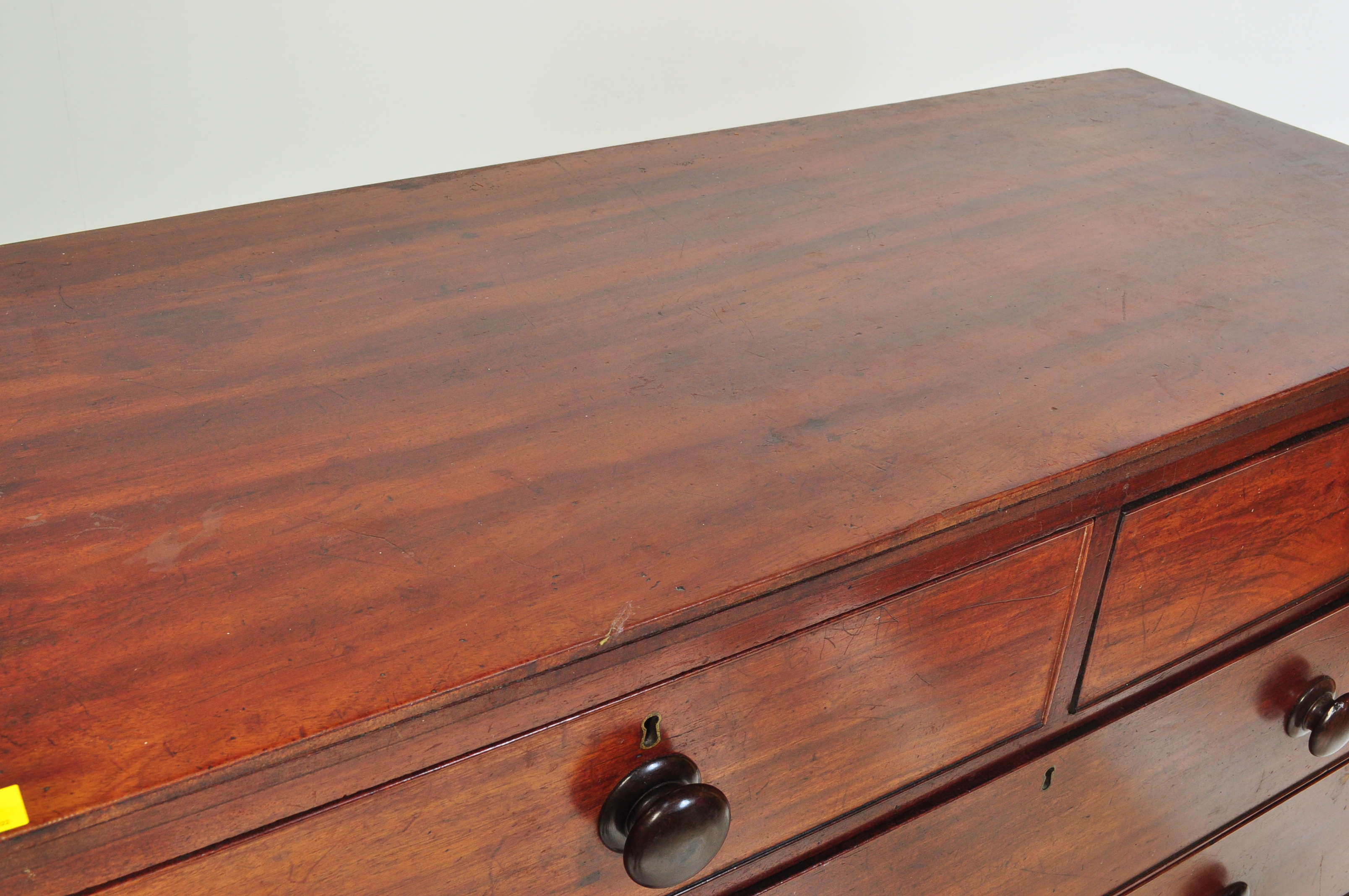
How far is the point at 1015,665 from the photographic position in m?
0.75

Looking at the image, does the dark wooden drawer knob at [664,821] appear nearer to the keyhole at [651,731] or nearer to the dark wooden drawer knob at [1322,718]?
the keyhole at [651,731]

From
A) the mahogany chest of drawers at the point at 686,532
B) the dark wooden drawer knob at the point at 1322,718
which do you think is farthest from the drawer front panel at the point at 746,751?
the dark wooden drawer knob at the point at 1322,718

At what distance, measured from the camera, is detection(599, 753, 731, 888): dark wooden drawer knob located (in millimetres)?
→ 593

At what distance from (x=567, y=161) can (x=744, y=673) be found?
2.01ft

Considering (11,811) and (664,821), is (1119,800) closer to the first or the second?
(664,821)

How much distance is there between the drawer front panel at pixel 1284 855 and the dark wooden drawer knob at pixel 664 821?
549 millimetres

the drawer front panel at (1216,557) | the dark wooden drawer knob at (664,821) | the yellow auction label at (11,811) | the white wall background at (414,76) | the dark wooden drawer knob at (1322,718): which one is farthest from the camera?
the white wall background at (414,76)

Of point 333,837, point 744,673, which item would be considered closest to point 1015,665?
point 744,673

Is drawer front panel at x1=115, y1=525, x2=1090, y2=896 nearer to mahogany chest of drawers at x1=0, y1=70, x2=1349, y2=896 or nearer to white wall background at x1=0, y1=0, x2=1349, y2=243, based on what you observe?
mahogany chest of drawers at x1=0, y1=70, x2=1349, y2=896

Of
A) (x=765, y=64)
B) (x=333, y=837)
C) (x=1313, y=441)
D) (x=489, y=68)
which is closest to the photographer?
(x=333, y=837)

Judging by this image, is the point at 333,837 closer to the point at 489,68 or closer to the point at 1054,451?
the point at 1054,451

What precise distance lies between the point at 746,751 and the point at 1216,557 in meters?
0.40

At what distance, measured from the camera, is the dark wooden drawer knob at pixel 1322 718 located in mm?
949

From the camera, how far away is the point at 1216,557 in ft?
2.68
